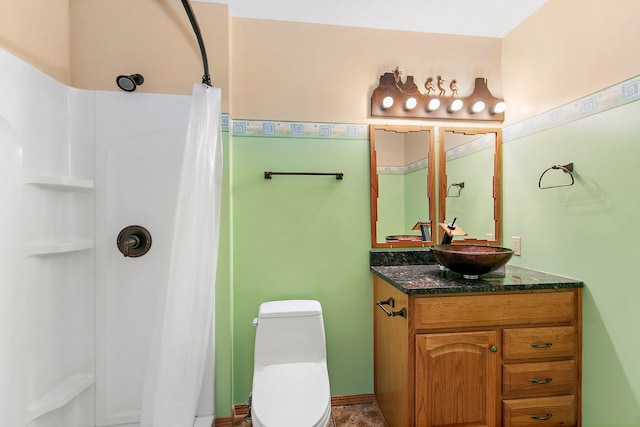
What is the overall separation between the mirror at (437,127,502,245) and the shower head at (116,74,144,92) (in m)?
1.93

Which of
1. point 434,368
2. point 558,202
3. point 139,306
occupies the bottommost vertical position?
point 434,368

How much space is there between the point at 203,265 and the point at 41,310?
2.74 feet

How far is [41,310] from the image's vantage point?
1337 mm

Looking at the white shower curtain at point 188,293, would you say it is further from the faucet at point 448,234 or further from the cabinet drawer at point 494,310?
the faucet at point 448,234

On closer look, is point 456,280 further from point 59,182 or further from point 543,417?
point 59,182

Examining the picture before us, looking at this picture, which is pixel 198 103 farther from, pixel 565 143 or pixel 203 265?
pixel 565 143

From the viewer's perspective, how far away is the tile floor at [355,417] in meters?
1.70

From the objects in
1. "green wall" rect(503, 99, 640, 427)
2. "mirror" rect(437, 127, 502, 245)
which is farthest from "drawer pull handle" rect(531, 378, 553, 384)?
"mirror" rect(437, 127, 502, 245)

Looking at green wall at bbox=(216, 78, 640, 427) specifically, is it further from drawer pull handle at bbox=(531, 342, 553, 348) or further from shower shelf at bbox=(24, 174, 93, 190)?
shower shelf at bbox=(24, 174, 93, 190)

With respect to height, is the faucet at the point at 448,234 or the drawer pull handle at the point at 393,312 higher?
the faucet at the point at 448,234

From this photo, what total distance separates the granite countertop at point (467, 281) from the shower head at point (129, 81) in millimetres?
1765

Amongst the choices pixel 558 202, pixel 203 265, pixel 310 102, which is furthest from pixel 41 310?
pixel 558 202

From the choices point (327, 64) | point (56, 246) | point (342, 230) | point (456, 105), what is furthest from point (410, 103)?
point (56, 246)

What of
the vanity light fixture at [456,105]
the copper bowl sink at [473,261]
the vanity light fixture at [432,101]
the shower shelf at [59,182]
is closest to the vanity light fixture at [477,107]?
the vanity light fixture at [432,101]
